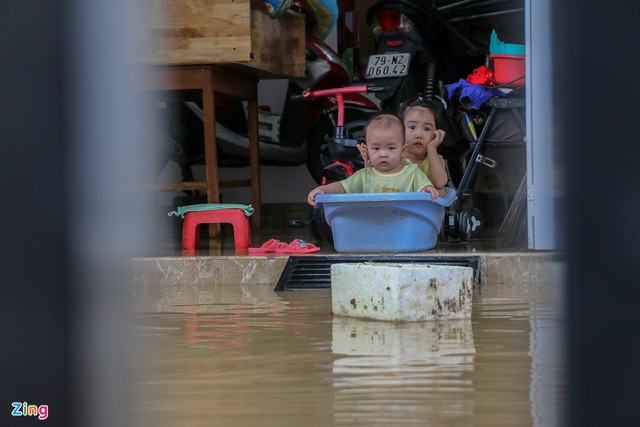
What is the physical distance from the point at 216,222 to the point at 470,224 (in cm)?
102

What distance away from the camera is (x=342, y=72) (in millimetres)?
4953

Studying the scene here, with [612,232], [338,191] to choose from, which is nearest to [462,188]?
[338,191]

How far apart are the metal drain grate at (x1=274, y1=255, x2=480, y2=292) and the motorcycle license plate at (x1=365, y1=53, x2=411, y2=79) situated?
5.47ft

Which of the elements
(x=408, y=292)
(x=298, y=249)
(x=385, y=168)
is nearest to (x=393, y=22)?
(x=385, y=168)

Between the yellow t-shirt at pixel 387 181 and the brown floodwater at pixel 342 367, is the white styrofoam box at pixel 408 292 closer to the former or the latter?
the brown floodwater at pixel 342 367

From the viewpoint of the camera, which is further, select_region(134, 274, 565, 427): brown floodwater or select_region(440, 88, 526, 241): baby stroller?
select_region(440, 88, 526, 241): baby stroller

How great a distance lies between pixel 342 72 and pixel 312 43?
0.22m

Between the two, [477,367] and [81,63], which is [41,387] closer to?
[81,63]

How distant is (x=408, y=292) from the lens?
2137 mm

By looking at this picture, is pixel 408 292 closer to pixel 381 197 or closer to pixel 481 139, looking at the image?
pixel 381 197

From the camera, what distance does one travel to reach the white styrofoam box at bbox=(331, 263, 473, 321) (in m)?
2.13

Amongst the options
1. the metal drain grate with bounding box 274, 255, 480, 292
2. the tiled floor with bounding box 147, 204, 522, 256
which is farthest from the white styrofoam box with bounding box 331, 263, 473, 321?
the metal drain grate with bounding box 274, 255, 480, 292

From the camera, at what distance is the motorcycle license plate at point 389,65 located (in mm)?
4473

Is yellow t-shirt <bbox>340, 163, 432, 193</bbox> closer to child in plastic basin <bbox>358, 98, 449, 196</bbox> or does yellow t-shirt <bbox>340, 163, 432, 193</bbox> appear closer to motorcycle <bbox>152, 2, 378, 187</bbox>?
child in plastic basin <bbox>358, 98, 449, 196</bbox>
